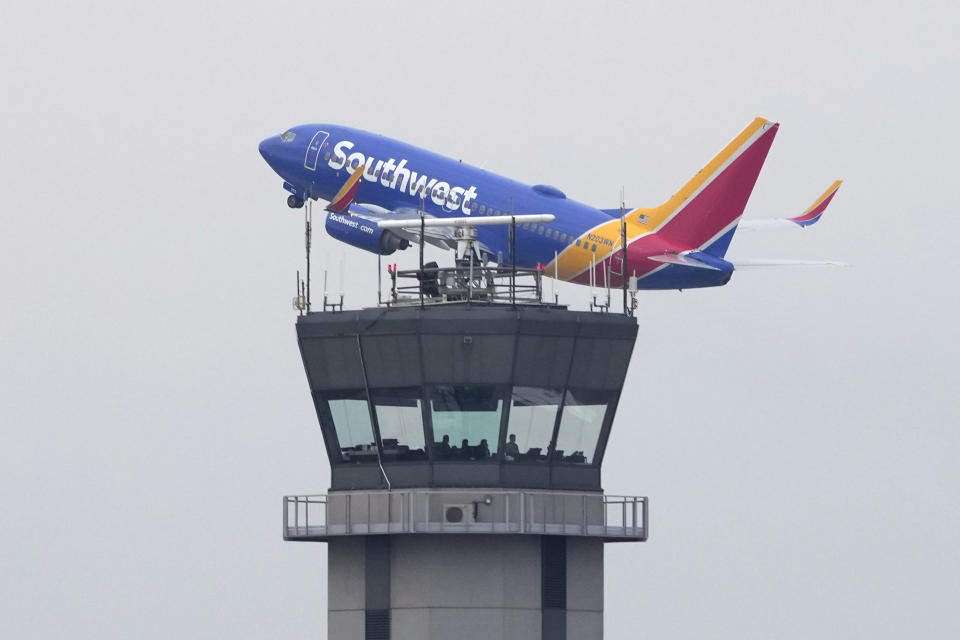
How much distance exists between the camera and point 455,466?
6469 cm

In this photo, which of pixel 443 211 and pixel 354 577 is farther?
pixel 443 211

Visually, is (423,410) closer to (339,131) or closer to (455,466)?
(455,466)

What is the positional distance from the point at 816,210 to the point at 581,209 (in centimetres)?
1166

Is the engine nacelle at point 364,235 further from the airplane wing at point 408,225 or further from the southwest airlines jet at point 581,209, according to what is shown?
the southwest airlines jet at point 581,209

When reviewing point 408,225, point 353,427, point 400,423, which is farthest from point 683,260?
point 400,423

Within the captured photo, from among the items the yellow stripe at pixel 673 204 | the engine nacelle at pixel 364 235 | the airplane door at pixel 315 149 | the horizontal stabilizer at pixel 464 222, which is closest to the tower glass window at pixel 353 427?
the horizontal stabilizer at pixel 464 222

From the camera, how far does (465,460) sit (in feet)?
212

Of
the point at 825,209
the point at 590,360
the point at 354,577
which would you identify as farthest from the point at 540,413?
the point at 825,209

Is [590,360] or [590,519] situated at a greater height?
[590,360]

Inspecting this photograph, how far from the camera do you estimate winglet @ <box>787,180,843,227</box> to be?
97.8 m

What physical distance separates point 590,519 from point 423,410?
5102 mm

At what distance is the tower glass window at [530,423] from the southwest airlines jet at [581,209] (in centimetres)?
1999

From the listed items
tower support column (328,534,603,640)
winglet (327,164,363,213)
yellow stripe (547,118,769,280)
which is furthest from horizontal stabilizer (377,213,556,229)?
yellow stripe (547,118,769,280)

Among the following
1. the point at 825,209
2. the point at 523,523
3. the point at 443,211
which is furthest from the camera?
the point at 825,209
